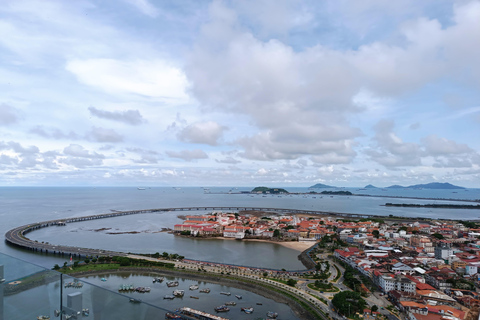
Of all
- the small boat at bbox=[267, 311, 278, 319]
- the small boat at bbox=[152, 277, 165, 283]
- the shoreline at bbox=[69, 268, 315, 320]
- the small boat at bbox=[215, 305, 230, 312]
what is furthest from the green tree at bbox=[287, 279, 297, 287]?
the small boat at bbox=[152, 277, 165, 283]

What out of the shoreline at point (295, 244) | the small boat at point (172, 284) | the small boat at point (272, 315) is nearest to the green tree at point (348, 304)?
the small boat at point (272, 315)

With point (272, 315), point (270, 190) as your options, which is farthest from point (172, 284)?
point (270, 190)

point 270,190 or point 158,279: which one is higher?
point 270,190

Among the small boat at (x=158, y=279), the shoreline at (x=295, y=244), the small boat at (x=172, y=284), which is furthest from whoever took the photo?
the shoreline at (x=295, y=244)

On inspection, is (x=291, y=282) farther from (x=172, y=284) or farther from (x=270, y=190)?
(x=270, y=190)

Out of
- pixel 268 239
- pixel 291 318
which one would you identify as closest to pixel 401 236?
pixel 268 239

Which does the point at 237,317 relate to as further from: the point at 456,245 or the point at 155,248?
the point at 456,245

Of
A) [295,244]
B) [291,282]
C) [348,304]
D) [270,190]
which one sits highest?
[270,190]

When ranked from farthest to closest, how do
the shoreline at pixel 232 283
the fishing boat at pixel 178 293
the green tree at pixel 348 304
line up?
the fishing boat at pixel 178 293 < the shoreline at pixel 232 283 < the green tree at pixel 348 304

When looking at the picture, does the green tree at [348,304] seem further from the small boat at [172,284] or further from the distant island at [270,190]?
the distant island at [270,190]

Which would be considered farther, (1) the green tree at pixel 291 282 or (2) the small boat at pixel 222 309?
(1) the green tree at pixel 291 282

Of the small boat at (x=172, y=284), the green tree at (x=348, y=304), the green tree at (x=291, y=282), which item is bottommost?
the small boat at (x=172, y=284)
